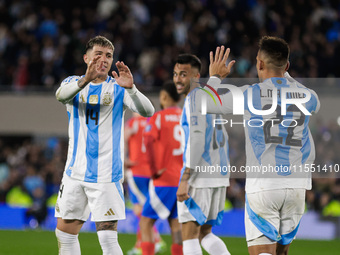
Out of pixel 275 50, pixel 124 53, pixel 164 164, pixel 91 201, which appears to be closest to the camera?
pixel 275 50

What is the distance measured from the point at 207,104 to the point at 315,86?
36.0 ft

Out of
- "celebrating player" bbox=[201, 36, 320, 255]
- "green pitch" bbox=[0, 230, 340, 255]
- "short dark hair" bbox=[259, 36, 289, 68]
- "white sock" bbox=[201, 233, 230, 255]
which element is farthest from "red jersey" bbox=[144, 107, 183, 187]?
"short dark hair" bbox=[259, 36, 289, 68]

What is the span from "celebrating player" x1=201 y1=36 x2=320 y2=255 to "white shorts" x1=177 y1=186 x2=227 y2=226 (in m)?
1.36

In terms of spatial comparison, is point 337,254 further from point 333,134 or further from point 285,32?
point 285,32

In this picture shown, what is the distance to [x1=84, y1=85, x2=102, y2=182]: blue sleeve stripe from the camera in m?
5.16

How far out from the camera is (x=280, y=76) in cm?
445

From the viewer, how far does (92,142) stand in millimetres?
5227

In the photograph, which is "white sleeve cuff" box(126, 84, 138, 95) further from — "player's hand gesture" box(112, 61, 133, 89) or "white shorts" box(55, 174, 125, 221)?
"white shorts" box(55, 174, 125, 221)

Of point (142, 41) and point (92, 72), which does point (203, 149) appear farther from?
point (142, 41)

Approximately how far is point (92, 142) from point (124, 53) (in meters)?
11.6

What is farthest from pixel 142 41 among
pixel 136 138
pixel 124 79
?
pixel 124 79

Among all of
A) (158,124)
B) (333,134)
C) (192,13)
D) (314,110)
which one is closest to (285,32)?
(192,13)

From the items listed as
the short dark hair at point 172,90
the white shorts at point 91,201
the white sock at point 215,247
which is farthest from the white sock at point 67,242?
the short dark hair at point 172,90

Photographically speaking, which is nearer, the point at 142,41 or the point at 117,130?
the point at 117,130
